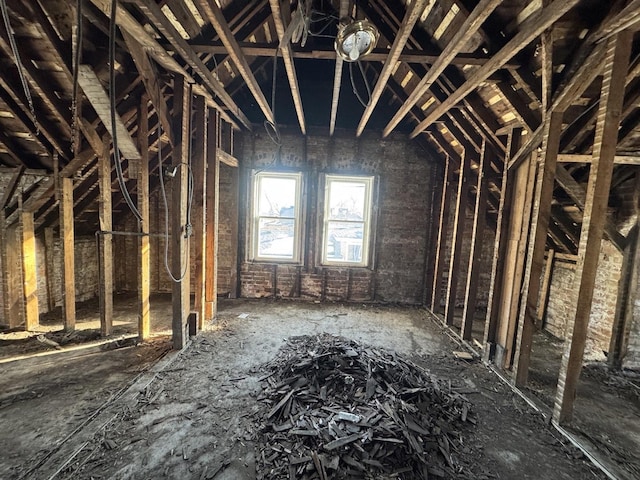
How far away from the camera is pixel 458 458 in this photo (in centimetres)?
204

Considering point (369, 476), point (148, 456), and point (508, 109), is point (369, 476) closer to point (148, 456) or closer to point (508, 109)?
point (148, 456)

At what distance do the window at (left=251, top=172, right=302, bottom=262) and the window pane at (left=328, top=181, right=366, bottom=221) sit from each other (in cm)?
→ 67

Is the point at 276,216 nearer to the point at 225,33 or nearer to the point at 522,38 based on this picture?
the point at 225,33

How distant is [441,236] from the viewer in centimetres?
516

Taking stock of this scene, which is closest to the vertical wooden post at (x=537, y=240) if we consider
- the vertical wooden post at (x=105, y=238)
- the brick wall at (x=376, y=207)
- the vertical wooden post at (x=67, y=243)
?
the brick wall at (x=376, y=207)

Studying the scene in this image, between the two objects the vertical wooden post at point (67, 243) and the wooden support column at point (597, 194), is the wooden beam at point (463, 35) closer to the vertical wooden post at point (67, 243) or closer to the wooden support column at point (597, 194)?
the wooden support column at point (597, 194)

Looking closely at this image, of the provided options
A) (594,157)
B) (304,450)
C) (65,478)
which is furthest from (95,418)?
(594,157)

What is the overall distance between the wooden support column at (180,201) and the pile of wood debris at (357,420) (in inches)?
49.1

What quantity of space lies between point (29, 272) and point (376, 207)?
5581mm

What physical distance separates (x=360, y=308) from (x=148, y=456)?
3971mm

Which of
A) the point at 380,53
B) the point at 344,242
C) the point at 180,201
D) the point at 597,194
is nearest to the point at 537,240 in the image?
the point at 597,194

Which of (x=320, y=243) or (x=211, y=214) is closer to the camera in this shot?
(x=211, y=214)

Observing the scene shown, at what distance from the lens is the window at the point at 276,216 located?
18.3 ft

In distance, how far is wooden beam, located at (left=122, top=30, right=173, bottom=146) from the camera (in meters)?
2.45
